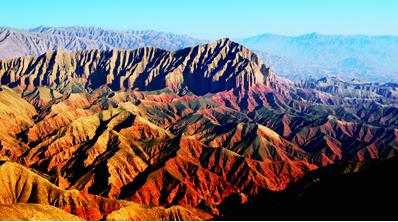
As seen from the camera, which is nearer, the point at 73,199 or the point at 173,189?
the point at 73,199

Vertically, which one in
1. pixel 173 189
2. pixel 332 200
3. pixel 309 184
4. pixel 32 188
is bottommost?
pixel 173 189

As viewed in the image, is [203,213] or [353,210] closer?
[353,210]

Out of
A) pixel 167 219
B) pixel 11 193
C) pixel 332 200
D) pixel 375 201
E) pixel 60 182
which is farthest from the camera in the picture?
pixel 60 182

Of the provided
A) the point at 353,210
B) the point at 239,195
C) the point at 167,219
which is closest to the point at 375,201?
the point at 353,210

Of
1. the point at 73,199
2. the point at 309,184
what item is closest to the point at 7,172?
the point at 73,199

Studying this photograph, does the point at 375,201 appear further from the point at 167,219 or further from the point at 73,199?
the point at 73,199

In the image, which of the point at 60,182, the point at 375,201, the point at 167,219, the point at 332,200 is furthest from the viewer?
the point at 60,182

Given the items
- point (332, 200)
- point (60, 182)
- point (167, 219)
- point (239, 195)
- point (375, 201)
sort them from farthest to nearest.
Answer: point (60, 182), point (239, 195), point (167, 219), point (332, 200), point (375, 201)

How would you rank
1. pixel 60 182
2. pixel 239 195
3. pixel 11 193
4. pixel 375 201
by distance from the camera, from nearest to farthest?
pixel 375 201 < pixel 11 193 < pixel 239 195 < pixel 60 182

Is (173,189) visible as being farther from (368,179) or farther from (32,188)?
(368,179)

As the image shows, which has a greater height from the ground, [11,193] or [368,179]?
[368,179]
